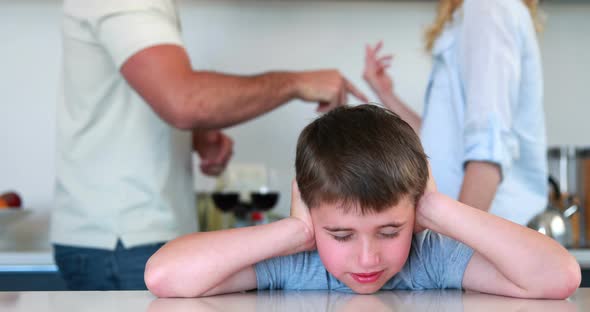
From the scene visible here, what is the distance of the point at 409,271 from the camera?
3.28ft

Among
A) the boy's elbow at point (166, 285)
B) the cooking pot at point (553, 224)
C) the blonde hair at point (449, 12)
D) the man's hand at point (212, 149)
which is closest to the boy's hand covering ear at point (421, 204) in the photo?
the boy's elbow at point (166, 285)

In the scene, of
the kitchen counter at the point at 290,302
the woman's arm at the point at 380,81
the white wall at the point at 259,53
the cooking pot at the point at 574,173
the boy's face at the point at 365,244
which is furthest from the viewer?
the white wall at the point at 259,53

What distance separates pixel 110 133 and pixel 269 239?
2.23 ft

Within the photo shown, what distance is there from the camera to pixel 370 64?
198 centimetres

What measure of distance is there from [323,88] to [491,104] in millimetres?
351

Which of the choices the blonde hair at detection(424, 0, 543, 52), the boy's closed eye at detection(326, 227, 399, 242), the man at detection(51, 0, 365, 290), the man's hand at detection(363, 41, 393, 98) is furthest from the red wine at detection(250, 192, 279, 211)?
the boy's closed eye at detection(326, 227, 399, 242)

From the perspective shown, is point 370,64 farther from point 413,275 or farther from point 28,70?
point 28,70

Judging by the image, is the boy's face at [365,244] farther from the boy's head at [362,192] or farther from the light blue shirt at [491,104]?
the light blue shirt at [491,104]

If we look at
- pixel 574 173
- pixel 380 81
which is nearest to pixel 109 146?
pixel 380 81

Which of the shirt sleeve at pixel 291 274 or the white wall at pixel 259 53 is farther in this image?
the white wall at pixel 259 53

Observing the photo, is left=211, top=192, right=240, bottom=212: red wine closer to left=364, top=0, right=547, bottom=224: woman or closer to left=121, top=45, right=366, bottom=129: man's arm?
left=121, top=45, right=366, bottom=129: man's arm

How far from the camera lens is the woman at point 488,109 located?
1.32m

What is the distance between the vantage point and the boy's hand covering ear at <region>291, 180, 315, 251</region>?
0.99 metres

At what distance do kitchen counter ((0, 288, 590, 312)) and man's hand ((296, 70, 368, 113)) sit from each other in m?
0.63
